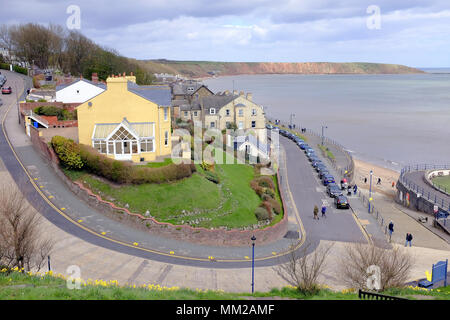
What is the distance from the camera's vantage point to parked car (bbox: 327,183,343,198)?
41597mm

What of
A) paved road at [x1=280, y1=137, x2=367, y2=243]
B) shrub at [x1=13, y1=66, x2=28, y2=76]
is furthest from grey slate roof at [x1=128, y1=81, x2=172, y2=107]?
shrub at [x1=13, y1=66, x2=28, y2=76]

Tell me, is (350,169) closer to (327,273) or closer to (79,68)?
(327,273)

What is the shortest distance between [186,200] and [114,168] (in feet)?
19.9

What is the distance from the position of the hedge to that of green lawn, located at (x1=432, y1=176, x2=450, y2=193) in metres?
29.3

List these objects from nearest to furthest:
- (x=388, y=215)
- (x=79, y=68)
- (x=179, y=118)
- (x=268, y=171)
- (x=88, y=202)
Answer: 1. (x=88, y=202)
2. (x=388, y=215)
3. (x=268, y=171)
4. (x=179, y=118)
5. (x=79, y=68)

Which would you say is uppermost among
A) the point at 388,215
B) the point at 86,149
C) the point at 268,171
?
the point at 86,149

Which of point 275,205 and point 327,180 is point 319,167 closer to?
point 327,180

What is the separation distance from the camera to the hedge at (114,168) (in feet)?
102

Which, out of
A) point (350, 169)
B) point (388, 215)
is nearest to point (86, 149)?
point (388, 215)

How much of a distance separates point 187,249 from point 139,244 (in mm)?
3048

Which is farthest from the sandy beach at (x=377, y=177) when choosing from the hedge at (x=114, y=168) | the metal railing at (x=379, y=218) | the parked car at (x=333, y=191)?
the hedge at (x=114, y=168)

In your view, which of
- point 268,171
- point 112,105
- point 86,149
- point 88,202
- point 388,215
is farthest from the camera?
point 268,171

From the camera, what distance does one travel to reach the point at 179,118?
207 ft

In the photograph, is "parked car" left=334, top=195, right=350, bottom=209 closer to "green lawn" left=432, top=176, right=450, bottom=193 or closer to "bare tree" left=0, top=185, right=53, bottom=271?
"green lawn" left=432, top=176, right=450, bottom=193
